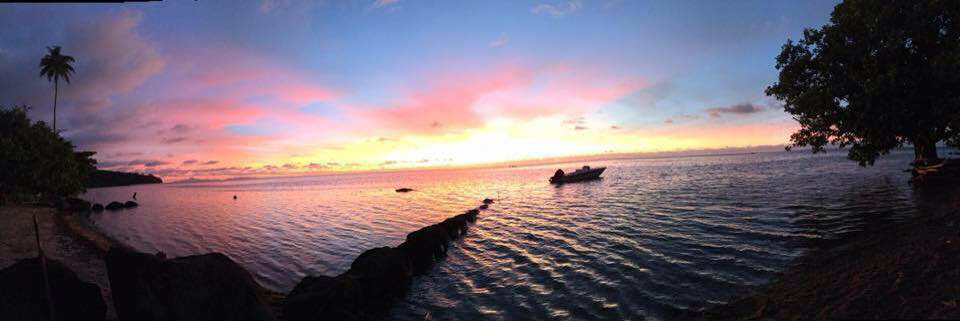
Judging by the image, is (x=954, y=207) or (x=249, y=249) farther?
(x=249, y=249)

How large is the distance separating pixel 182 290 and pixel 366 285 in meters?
5.76

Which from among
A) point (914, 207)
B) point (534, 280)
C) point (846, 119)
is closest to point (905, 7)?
point (846, 119)

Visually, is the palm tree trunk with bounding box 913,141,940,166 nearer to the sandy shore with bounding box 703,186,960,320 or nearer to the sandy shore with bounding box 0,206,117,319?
the sandy shore with bounding box 703,186,960,320

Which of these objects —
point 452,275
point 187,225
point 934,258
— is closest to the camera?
point 934,258

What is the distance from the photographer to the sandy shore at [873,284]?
8.00 m

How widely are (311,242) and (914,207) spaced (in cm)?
3641

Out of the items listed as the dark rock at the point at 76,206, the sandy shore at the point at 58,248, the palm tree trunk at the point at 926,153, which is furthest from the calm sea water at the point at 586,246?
the dark rock at the point at 76,206

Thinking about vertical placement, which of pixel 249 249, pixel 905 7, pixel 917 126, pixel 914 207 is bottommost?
pixel 249 249

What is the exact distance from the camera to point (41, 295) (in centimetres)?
962

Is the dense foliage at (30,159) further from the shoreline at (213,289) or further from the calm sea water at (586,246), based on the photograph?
the shoreline at (213,289)

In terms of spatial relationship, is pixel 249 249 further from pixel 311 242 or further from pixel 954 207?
pixel 954 207

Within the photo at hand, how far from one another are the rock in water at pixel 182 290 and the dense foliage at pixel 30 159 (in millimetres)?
43319

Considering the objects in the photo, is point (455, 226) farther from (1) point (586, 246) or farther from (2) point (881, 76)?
(2) point (881, 76)

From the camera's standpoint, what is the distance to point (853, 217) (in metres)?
20.7
